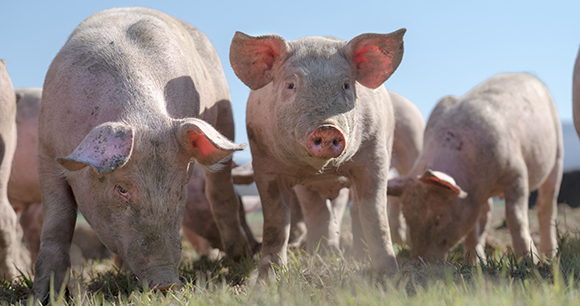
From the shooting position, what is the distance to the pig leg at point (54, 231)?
383cm

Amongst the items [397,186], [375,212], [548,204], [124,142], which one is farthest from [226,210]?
[548,204]

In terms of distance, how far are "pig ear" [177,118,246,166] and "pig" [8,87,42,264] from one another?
490 cm

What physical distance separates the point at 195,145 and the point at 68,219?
115 centimetres

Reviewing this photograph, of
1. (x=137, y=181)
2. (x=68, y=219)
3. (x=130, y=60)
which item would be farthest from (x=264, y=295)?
(x=130, y=60)

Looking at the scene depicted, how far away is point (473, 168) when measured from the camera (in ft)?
20.1

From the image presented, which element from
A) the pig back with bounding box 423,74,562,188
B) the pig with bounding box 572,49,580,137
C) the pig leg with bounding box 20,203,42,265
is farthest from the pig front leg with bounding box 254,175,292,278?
the pig leg with bounding box 20,203,42,265

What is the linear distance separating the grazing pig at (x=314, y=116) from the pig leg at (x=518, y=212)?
2.06m

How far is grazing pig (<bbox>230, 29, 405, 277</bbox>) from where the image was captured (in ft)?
13.1

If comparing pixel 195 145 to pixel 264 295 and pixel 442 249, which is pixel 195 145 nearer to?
pixel 264 295

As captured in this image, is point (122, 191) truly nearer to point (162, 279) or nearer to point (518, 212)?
point (162, 279)

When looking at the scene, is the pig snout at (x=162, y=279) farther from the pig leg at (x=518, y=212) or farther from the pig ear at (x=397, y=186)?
the pig leg at (x=518, y=212)

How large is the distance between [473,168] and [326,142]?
10.0 ft

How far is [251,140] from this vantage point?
4.89 metres

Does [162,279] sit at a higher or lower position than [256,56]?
lower
